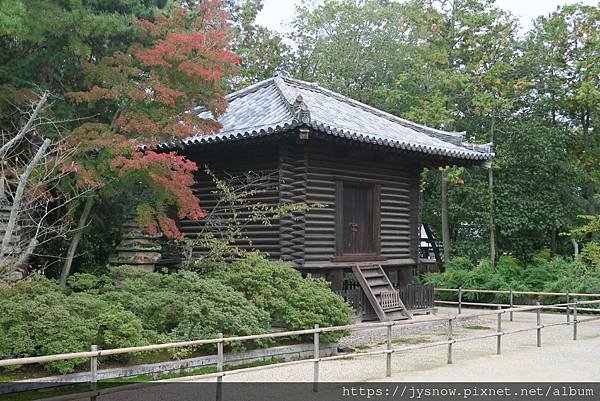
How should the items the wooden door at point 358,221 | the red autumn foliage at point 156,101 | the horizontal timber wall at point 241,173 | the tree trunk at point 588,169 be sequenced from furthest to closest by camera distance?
1. the tree trunk at point 588,169
2. the wooden door at point 358,221
3. the horizontal timber wall at point 241,173
4. the red autumn foliage at point 156,101

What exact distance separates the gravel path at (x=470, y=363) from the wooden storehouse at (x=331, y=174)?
1.99 meters

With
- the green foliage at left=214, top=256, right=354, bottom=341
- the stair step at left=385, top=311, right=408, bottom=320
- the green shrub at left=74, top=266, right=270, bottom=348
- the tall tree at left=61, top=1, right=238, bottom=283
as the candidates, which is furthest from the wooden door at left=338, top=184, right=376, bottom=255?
the green shrub at left=74, top=266, right=270, bottom=348

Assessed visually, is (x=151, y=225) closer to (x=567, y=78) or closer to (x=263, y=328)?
(x=263, y=328)

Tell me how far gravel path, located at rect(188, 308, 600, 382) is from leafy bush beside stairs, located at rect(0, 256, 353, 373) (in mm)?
958

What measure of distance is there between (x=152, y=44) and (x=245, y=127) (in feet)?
8.42

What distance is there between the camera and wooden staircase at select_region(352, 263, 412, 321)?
45.6 ft

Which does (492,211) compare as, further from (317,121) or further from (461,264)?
(317,121)

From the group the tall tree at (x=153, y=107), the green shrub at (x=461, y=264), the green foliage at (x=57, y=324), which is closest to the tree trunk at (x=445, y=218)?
the green shrub at (x=461, y=264)

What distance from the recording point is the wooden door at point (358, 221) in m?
15.0

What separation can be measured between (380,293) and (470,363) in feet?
14.0

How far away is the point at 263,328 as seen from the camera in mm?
10516

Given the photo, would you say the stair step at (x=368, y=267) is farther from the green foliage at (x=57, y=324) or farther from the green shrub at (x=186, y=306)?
the green foliage at (x=57, y=324)

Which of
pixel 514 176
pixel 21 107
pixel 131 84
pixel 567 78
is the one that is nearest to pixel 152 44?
pixel 131 84

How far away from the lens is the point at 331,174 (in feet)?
46.8
